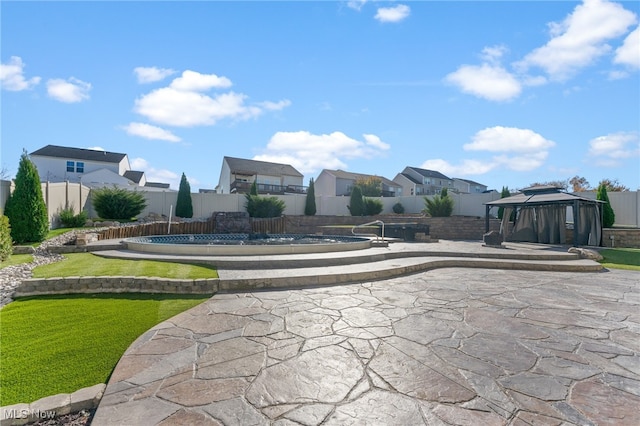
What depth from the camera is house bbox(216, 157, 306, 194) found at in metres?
34.4

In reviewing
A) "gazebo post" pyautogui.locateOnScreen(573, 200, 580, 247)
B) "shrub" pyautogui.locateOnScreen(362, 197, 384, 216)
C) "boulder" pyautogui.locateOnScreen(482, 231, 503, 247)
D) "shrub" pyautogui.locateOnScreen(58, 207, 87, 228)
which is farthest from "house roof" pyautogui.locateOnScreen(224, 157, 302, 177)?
"gazebo post" pyautogui.locateOnScreen(573, 200, 580, 247)

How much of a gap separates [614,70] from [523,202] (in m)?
5.20

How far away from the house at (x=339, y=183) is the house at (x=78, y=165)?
2102 cm

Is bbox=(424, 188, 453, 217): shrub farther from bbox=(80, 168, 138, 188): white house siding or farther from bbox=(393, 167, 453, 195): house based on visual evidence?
bbox=(393, 167, 453, 195): house

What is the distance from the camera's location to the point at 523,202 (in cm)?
1155

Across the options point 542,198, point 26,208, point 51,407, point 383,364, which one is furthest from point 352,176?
point 51,407

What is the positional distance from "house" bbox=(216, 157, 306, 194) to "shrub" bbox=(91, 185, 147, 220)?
17.5 m

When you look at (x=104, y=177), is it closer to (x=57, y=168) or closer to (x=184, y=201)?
(x=57, y=168)

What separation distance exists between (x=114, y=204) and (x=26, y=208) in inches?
239

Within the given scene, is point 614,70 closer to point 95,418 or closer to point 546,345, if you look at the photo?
point 546,345

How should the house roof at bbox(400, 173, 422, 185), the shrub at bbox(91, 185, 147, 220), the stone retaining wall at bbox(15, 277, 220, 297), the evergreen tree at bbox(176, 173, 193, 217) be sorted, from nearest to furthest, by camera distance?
the stone retaining wall at bbox(15, 277, 220, 297), the shrub at bbox(91, 185, 147, 220), the evergreen tree at bbox(176, 173, 193, 217), the house roof at bbox(400, 173, 422, 185)

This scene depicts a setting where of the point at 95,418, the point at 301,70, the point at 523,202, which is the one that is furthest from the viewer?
the point at 523,202

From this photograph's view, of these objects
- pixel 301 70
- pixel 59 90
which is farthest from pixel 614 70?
pixel 59 90

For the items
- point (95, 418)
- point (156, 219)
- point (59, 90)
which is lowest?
point (95, 418)
